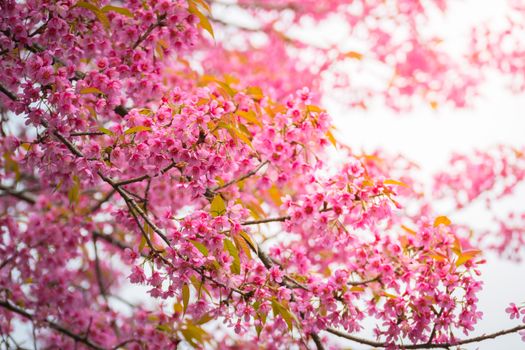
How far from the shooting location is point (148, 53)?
2.68 m

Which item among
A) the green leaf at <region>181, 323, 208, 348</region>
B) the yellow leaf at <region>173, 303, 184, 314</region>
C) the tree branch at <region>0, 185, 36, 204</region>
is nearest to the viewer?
the green leaf at <region>181, 323, 208, 348</region>

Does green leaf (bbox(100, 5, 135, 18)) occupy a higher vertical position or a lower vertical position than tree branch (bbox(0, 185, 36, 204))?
lower

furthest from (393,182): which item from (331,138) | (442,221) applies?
(331,138)

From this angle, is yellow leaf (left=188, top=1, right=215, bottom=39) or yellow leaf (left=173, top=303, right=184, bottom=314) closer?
yellow leaf (left=188, top=1, right=215, bottom=39)

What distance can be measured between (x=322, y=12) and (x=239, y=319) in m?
5.43

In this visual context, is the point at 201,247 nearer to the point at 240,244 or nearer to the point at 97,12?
the point at 240,244

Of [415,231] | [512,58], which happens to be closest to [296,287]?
[415,231]

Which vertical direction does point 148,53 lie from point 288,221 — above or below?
above

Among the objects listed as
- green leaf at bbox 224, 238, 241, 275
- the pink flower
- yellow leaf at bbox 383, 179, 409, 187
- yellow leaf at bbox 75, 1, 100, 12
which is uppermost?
yellow leaf at bbox 75, 1, 100, 12

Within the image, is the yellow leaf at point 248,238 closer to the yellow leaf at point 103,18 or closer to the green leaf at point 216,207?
the green leaf at point 216,207

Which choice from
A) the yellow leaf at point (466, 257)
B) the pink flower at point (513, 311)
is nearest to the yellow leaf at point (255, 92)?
the yellow leaf at point (466, 257)

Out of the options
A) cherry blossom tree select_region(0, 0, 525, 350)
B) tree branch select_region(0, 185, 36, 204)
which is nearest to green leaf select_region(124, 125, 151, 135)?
cherry blossom tree select_region(0, 0, 525, 350)

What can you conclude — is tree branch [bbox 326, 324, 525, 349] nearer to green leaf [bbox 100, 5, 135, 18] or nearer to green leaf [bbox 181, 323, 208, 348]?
green leaf [bbox 181, 323, 208, 348]

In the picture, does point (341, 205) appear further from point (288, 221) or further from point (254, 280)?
point (254, 280)
